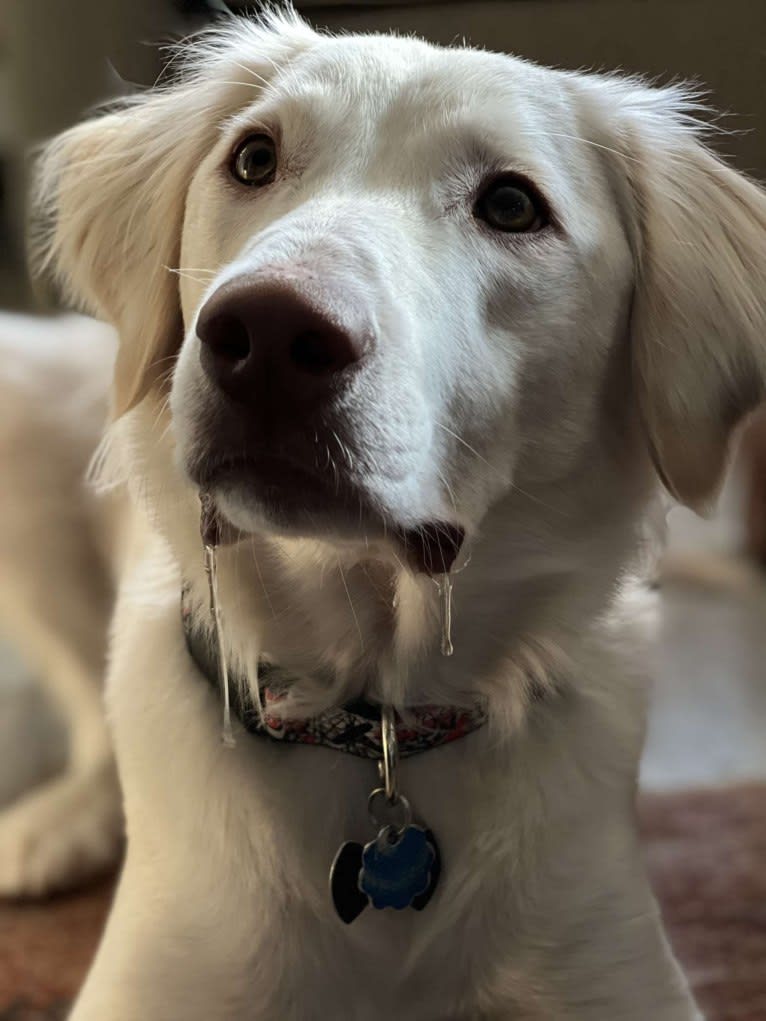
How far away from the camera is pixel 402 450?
33.7 inches

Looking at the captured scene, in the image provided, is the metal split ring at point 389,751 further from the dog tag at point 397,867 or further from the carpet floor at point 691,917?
the carpet floor at point 691,917

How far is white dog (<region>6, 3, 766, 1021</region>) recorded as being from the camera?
100 cm

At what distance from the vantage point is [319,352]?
2.55 feet

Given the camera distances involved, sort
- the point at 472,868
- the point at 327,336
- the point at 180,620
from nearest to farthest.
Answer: the point at 327,336
the point at 472,868
the point at 180,620

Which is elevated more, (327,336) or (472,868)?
(327,336)

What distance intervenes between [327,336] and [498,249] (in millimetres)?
276

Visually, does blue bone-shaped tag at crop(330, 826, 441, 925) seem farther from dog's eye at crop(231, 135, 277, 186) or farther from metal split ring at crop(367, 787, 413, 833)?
dog's eye at crop(231, 135, 277, 186)

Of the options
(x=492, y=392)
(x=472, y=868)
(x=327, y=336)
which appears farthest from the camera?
(x=472, y=868)

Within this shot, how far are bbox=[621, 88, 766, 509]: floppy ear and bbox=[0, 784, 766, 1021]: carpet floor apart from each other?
0.70 m

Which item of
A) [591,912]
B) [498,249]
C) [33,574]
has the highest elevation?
[498,249]

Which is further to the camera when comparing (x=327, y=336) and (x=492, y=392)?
(x=492, y=392)

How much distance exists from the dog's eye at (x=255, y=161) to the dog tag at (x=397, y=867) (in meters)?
0.62

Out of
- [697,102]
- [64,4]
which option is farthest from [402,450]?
[64,4]

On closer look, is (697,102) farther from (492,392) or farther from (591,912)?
(591,912)
